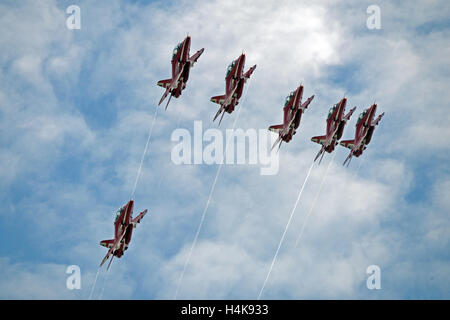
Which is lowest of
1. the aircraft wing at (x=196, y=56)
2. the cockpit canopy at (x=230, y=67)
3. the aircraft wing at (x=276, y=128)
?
the aircraft wing at (x=276, y=128)

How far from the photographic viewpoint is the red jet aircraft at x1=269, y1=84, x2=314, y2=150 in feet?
380

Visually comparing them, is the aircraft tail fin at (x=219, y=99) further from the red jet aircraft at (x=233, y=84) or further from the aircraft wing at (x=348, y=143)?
the aircraft wing at (x=348, y=143)

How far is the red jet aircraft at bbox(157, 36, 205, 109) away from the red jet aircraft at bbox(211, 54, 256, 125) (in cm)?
618

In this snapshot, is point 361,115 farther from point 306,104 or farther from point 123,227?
point 123,227

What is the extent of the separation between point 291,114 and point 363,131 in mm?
14710

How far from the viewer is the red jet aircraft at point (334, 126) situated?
387 feet

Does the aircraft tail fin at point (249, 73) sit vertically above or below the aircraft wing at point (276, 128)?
above

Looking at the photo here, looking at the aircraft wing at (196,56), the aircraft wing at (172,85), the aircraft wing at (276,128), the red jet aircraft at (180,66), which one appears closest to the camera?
the red jet aircraft at (180,66)

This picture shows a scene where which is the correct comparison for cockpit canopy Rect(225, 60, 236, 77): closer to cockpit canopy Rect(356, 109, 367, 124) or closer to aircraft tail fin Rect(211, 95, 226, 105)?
aircraft tail fin Rect(211, 95, 226, 105)

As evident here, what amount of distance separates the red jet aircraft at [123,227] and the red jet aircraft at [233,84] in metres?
21.6

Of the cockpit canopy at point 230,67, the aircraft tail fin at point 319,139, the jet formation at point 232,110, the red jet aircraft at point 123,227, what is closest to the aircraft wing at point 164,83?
the jet formation at point 232,110
